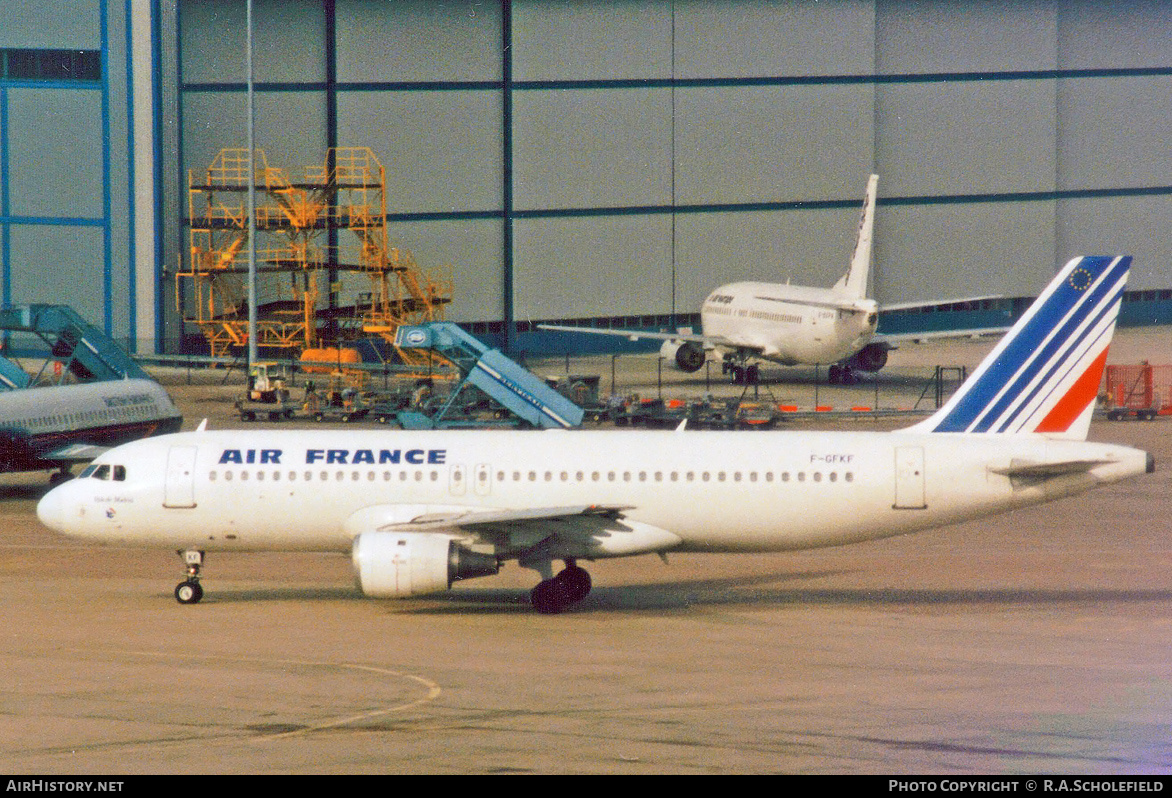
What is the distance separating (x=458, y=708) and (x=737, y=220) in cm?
6897

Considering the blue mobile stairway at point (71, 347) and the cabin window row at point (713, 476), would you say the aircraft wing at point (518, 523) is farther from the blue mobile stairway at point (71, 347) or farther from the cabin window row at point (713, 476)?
the blue mobile stairway at point (71, 347)

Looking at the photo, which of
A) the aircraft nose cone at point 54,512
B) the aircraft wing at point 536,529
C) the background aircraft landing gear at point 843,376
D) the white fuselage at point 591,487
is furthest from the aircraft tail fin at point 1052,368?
the background aircraft landing gear at point 843,376

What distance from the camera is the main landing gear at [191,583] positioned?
32.6 metres

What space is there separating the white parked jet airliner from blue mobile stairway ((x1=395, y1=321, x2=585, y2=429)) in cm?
1564

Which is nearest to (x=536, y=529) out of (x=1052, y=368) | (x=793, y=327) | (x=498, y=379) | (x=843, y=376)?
(x=1052, y=368)

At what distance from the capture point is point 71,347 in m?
61.1

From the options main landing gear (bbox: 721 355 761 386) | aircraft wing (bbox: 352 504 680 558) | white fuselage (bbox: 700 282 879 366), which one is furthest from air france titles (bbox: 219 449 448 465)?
main landing gear (bbox: 721 355 761 386)

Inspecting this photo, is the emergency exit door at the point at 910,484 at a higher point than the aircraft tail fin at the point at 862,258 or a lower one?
lower

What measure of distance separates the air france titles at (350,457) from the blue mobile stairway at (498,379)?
77.2 ft

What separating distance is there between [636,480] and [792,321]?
4270 centimetres

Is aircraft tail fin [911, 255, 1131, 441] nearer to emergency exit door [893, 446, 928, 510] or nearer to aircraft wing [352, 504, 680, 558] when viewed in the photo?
emergency exit door [893, 446, 928, 510]

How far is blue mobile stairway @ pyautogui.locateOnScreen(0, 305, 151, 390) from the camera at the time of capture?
59.9 metres
